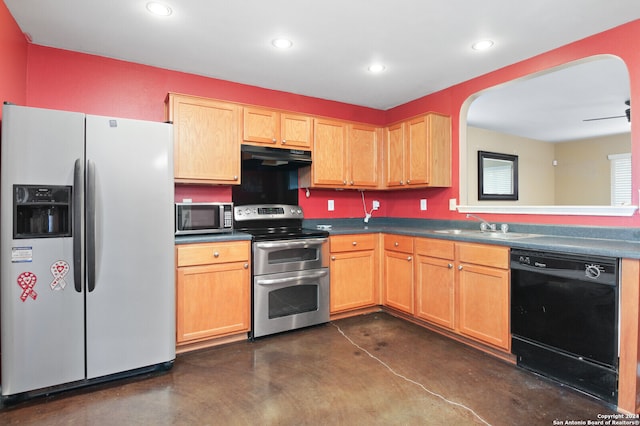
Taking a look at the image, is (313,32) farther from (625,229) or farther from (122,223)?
(625,229)

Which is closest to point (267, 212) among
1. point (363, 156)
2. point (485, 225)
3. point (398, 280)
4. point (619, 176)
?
point (363, 156)

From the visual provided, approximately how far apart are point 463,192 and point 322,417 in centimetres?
261

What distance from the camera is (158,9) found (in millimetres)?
2152

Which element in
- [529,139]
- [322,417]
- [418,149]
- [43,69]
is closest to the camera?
[322,417]

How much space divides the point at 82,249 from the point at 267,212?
1.73 m

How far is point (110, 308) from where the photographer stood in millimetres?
2139

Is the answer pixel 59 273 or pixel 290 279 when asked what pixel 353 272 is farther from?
pixel 59 273

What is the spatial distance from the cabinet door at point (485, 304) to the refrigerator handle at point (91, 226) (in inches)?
106

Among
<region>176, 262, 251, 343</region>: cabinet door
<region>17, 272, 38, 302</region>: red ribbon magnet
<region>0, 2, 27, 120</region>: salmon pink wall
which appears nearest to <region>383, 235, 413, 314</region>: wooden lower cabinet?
<region>176, 262, 251, 343</region>: cabinet door

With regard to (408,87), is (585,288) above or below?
below

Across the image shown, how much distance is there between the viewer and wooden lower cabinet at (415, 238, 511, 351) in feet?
8.00

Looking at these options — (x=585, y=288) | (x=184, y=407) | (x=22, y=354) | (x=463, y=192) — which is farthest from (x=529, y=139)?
(x=22, y=354)

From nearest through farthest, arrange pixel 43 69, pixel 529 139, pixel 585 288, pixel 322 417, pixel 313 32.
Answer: pixel 322 417
pixel 585 288
pixel 313 32
pixel 43 69
pixel 529 139

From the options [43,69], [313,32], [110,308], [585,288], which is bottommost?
[110,308]
